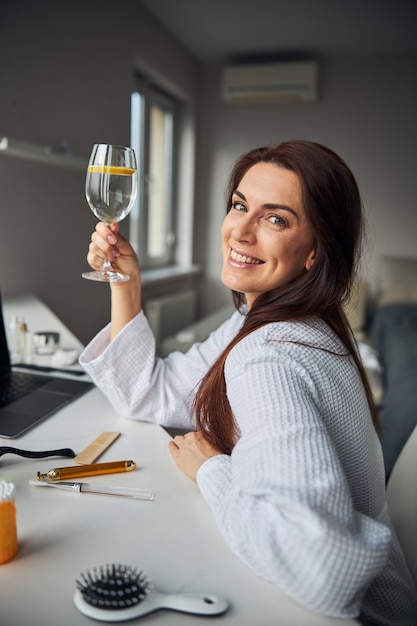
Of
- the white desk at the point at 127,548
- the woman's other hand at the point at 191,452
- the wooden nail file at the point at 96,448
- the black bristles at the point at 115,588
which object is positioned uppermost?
the woman's other hand at the point at 191,452

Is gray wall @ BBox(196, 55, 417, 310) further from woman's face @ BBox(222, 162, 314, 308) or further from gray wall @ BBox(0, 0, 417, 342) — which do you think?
woman's face @ BBox(222, 162, 314, 308)

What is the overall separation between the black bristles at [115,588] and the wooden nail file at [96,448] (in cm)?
32

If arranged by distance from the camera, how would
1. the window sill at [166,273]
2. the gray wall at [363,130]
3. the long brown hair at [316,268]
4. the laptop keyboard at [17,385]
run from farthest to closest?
the gray wall at [363,130], the window sill at [166,273], the laptop keyboard at [17,385], the long brown hair at [316,268]

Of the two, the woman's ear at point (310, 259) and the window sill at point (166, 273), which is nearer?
the woman's ear at point (310, 259)

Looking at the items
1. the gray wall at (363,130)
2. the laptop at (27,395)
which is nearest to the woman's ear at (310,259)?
the laptop at (27,395)

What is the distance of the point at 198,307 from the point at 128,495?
4.10 meters

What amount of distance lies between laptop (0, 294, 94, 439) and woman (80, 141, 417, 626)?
0.13m

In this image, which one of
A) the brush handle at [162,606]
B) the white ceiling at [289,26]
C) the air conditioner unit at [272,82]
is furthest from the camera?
the air conditioner unit at [272,82]

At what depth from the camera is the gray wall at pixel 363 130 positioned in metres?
4.19

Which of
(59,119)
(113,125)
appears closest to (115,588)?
(59,119)

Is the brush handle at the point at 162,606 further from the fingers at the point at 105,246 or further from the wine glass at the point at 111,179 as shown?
the fingers at the point at 105,246

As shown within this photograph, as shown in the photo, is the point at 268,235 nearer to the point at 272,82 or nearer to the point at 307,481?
the point at 307,481

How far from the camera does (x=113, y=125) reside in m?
3.04

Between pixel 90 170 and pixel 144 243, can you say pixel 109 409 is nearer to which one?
Answer: pixel 90 170
